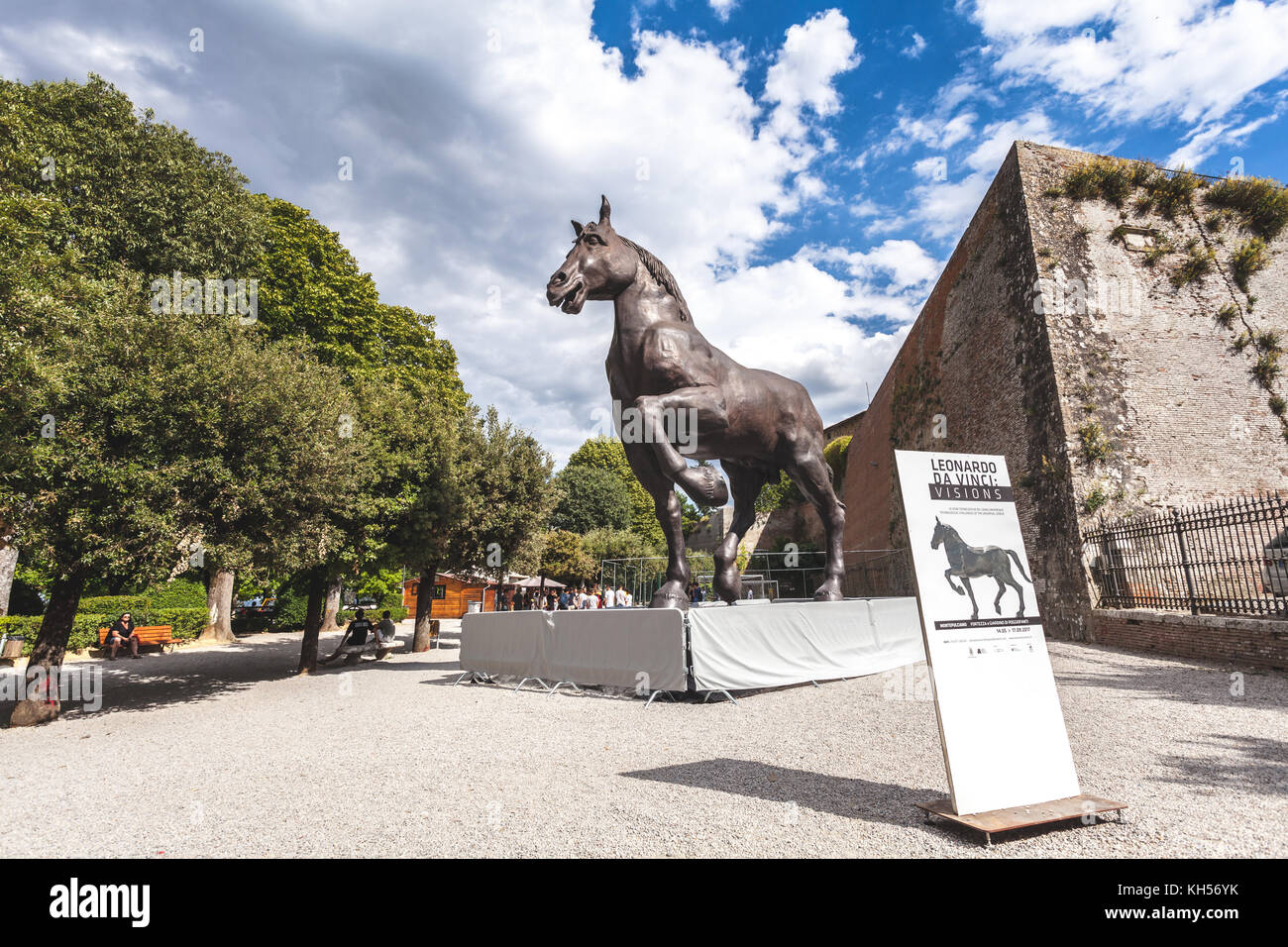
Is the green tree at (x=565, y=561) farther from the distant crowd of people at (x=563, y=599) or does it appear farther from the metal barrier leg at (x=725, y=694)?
the metal barrier leg at (x=725, y=694)

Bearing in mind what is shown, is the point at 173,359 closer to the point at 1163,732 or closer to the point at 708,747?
the point at 708,747

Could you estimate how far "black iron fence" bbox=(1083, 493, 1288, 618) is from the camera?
9.66m

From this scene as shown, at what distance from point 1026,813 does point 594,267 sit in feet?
19.6

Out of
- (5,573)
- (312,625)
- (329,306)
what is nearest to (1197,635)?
(312,625)

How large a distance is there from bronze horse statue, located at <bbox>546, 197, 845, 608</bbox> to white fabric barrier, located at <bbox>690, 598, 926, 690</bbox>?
18.4 inches

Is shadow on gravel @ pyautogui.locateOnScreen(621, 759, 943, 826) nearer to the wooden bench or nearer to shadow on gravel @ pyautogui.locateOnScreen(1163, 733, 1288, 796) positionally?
shadow on gravel @ pyautogui.locateOnScreen(1163, 733, 1288, 796)

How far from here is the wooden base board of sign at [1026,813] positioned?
294 centimetres

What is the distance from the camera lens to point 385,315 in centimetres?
2225

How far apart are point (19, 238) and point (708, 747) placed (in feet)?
35.5

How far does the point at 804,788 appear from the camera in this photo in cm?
397

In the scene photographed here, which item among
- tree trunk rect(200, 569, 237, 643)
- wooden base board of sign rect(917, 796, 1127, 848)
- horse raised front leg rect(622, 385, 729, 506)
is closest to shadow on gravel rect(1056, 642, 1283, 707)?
wooden base board of sign rect(917, 796, 1127, 848)

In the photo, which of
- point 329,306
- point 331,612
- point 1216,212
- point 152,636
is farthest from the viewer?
point 331,612

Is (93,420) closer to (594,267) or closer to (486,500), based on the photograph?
(594,267)

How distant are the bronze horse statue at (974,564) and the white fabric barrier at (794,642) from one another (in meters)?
4.22
